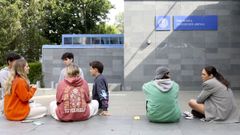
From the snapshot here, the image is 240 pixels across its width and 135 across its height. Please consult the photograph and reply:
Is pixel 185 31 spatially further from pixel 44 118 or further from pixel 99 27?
pixel 99 27

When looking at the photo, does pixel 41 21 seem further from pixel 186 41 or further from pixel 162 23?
pixel 186 41

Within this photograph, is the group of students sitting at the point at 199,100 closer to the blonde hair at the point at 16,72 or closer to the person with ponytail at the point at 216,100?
the person with ponytail at the point at 216,100

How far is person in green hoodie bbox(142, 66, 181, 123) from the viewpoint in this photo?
29.0ft

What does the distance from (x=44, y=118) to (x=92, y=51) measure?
14748 millimetres

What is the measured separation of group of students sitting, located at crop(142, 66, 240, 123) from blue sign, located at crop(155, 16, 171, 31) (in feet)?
42.0

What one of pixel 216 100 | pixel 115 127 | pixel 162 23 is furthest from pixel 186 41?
pixel 115 127

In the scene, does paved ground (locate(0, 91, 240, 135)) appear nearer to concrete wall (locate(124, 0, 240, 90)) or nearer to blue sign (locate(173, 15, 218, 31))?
concrete wall (locate(124, 0, 240, 90))

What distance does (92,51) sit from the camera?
24.3 m

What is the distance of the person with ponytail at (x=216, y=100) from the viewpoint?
9055 mm

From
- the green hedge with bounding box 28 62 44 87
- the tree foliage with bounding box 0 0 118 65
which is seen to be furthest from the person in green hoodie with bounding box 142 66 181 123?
the tree foliage with bounding box 0 0 118 65

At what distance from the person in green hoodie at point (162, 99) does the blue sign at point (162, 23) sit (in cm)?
1306

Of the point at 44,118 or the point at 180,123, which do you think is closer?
the point at 180,123

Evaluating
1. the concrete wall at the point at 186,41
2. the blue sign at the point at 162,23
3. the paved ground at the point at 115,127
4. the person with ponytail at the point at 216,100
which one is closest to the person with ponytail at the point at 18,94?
the paved ground at the point at 115,127

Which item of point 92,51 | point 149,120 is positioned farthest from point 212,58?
point 149,120
